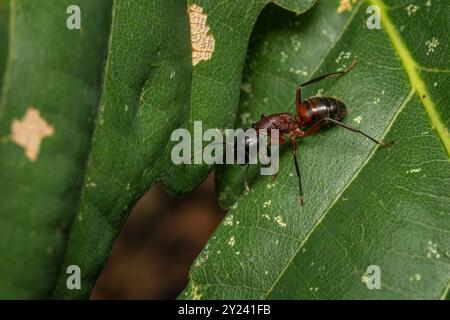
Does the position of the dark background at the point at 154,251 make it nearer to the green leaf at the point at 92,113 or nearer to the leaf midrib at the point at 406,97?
the green leaf at the point at 92,113

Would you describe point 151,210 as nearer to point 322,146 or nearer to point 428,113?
point 322,146

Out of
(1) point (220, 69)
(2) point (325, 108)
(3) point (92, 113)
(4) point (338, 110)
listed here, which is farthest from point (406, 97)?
(3) point (92, 113)

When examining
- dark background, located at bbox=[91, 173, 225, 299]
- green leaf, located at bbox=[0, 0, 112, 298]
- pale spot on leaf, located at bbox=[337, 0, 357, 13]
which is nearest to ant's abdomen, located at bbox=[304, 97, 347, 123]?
pale spot on leaf, located at bbox=[337, 0, 357, 13]

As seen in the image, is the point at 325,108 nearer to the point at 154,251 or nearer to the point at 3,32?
the point at 3,32

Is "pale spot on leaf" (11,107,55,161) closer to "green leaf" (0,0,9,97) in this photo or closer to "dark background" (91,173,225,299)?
"green leaf" (0,0,9,97)

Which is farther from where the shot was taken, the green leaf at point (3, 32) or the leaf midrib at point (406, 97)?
the leaf midrib at point (406, 97)

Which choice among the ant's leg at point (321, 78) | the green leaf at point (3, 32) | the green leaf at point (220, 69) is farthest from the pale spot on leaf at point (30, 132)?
the ant's leg at point (321, 78)

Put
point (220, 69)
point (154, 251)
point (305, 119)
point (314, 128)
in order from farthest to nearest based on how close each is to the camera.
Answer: point (154, 251)
point (305, 119)
point (314, 128)
point (220, 69)
